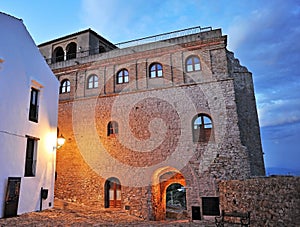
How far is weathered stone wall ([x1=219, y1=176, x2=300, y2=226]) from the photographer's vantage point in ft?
19.1

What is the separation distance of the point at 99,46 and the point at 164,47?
5.73 m

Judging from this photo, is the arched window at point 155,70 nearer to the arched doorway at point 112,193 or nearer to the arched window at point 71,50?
the arched doorway at point 112,193

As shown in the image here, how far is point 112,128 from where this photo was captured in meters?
14.2

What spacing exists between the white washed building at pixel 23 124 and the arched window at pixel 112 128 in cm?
386

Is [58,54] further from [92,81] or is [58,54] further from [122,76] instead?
[122,76]

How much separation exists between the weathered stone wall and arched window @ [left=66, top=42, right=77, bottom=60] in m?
14.0

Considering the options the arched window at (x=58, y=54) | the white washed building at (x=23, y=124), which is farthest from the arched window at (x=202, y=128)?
the arched window at (x=58, y=54)

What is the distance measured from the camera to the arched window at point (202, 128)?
1245cm

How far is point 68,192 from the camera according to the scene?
14.0 m

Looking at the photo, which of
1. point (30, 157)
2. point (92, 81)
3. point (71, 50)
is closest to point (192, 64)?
point (92, 81)

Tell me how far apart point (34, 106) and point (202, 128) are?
26.3ft

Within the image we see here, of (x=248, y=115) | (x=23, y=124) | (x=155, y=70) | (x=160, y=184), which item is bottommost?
(x=160, y=184)

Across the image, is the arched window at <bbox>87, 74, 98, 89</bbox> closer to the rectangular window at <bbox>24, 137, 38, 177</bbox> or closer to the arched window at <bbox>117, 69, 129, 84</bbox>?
the arched window at <bbox>117, 69, 129, 84</bbox>

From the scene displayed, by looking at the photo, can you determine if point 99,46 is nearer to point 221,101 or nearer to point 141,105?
point 141,105
